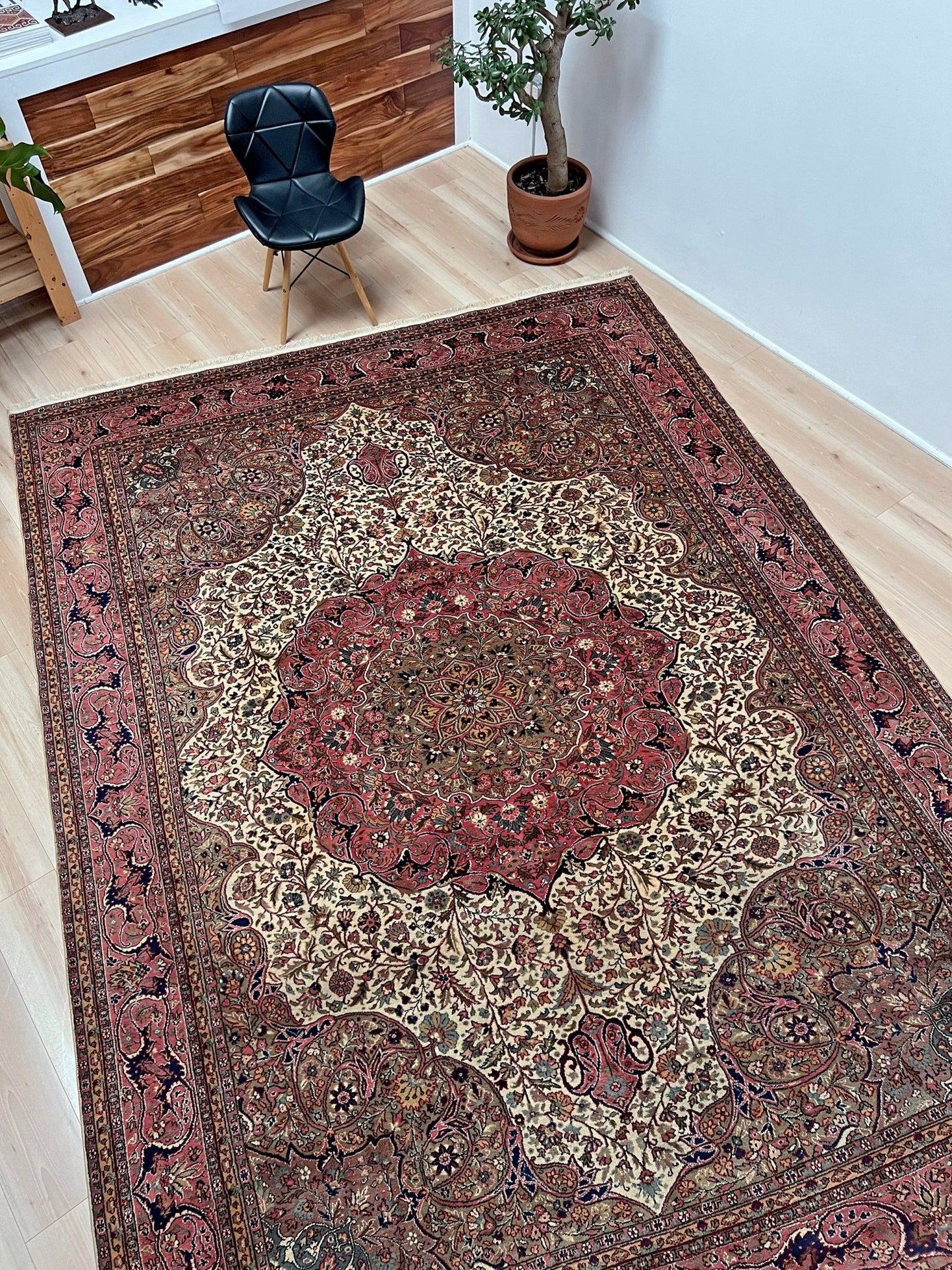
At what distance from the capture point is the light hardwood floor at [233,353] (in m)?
2.15

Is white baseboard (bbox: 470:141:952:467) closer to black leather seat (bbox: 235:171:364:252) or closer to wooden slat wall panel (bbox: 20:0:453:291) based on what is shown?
wooden slat wall panel (bbox: 20:0:453:291)

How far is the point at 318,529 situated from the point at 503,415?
2.52 ft

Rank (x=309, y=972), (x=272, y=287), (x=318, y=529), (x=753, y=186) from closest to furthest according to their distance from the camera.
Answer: (x=309, y=972)
(x=318, y=529)
(x=753, y=186)
(x=272, y=287)

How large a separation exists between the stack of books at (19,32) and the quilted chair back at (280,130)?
0.65 meters

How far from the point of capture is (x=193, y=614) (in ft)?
9.66

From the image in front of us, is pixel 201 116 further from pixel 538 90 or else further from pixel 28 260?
pixel 538 90

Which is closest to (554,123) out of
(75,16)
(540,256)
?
(540,256)

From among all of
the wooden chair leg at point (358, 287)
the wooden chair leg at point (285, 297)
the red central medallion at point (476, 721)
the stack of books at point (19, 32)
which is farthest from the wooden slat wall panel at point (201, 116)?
the red central medallion at point (476, 721)

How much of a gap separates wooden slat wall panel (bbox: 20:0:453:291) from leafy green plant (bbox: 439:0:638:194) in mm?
641

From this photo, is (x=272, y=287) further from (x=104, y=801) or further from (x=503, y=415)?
(x=104, y=801)

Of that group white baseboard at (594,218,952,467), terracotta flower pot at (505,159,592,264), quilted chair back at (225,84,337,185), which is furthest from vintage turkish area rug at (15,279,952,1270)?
quilted chair back at (225,84,337,185)

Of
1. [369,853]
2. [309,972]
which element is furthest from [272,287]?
[309,972]

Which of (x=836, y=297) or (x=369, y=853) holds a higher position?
(x=836, y=297)

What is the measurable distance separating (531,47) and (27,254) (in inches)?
74.9
